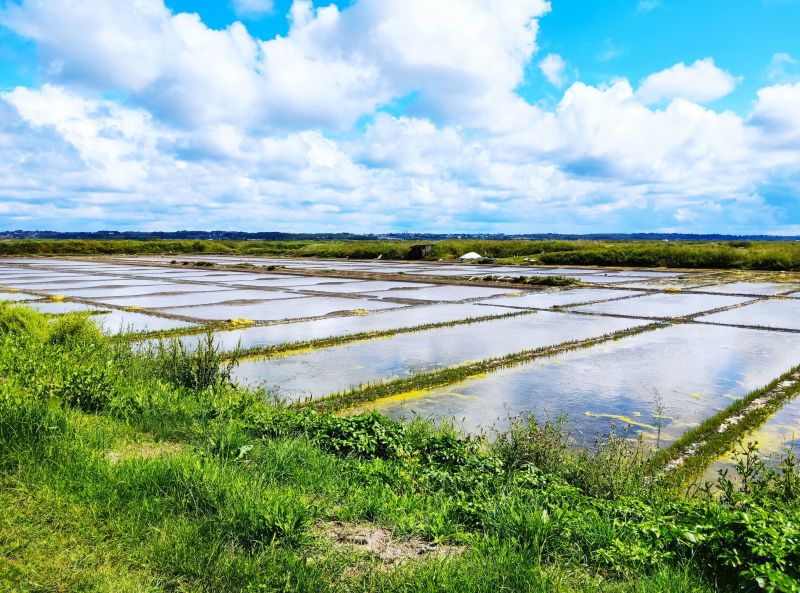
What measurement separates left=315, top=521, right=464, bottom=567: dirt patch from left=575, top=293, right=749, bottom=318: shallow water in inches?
Answer: 487

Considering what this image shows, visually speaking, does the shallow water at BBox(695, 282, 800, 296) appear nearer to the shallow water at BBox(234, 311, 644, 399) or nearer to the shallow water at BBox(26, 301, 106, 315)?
the shallow water at BBox(234, 311, 644, 399)

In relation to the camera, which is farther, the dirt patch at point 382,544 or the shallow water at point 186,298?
the shallow water at point 186,298

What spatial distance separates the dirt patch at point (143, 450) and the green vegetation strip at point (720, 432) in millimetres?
4068

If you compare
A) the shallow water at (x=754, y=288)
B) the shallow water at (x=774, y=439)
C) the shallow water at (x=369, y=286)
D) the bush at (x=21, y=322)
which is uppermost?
the shallow water at (x=754, y=288)

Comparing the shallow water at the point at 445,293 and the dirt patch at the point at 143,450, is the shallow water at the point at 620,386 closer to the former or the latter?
the dirt patch at the point at 143,450

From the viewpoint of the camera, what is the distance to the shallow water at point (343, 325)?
10.7 m

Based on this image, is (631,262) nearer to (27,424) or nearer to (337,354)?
(337,354)

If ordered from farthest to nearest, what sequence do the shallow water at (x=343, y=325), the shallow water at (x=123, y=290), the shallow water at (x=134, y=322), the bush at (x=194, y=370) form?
the shallow water at (x=123, y=290)
the shallow water at (x=134, y=322)
the shallow water at (x=343, y=325)
the bush at (x=194, y=370)

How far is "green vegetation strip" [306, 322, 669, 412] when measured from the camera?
6680 mm

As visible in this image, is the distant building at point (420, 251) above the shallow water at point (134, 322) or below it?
above

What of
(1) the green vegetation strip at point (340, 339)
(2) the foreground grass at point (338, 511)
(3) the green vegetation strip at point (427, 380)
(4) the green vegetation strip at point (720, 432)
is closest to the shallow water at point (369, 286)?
(1) the green vegetation strip at point (340, 339)

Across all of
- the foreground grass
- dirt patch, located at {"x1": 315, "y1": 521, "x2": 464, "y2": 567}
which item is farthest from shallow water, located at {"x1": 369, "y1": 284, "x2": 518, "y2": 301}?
dirt patch, located at {"x1": 315, "y1": 521, "x2": 464, "y2": 567}

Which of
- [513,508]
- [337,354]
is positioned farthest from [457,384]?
[513,508]

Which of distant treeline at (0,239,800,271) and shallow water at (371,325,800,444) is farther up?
distant treeline at (0,239,800,271)
